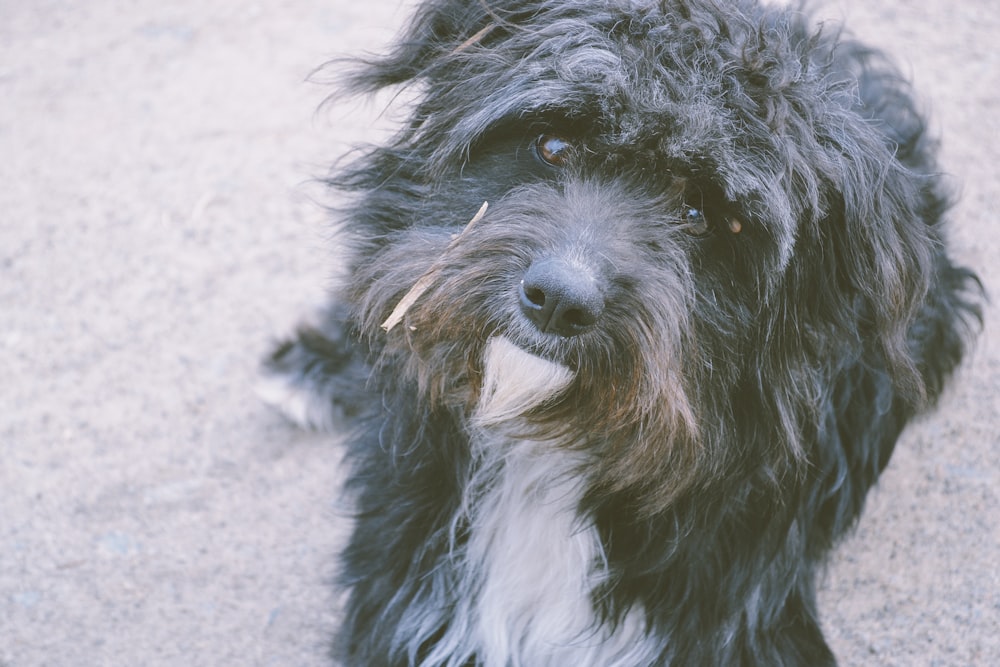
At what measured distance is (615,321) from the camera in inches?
83.0

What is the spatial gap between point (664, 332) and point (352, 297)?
752 mm

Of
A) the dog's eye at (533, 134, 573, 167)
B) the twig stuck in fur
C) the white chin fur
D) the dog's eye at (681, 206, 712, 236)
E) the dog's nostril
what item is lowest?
the white chin fur

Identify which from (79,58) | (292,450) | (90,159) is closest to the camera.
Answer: (292,450)

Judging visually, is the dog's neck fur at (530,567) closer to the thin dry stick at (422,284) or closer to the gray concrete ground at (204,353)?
the thin dry stick at (422,284)

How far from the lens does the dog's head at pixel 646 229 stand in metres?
2.14

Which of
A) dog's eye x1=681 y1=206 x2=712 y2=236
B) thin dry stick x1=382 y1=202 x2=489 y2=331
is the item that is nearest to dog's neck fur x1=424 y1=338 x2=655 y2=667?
thin dry stick x1=382 y1=202 x2=489 y2=331

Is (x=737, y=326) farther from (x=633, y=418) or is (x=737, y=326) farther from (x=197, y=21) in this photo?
Result: (x=197, y=21)

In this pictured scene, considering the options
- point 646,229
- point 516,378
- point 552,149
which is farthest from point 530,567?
point 552,149

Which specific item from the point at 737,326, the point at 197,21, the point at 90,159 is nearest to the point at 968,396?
the point at 737,326

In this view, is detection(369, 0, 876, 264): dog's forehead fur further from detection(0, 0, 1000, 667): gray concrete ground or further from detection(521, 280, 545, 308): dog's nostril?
detection(0, 0, 1000, 667): gray concrete ground

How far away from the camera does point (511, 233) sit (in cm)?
218

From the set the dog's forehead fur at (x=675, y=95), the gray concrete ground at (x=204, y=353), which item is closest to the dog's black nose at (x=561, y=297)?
the dog's forehead fur at (x=675, y=95)

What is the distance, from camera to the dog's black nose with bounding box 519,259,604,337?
2061 millimetres

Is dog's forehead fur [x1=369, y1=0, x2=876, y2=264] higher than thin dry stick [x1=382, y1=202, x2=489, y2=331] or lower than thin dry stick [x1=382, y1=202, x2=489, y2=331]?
higher
